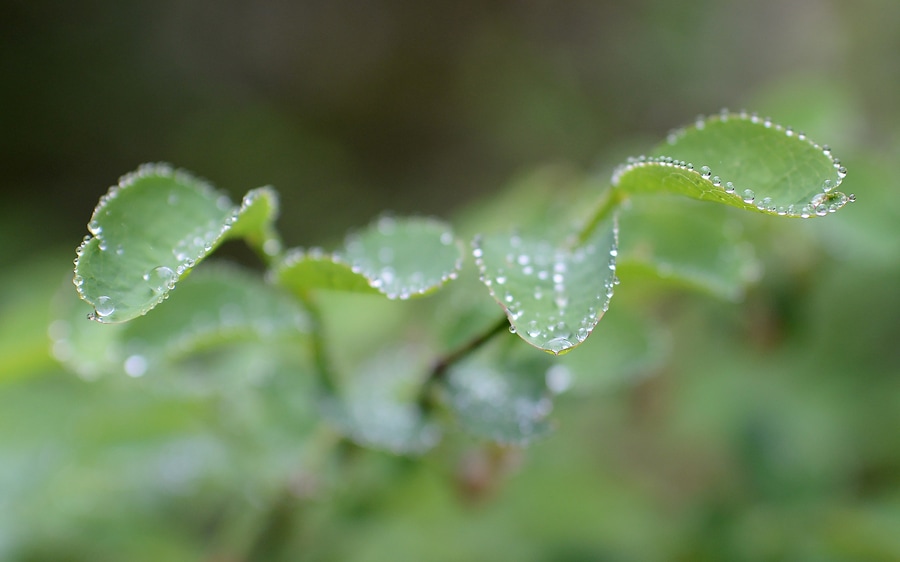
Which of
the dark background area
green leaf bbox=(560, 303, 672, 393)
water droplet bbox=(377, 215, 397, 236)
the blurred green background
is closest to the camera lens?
water droplet bbox=(377, 215, 397, 236)

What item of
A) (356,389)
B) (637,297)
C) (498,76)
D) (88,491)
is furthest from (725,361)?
(498,76)

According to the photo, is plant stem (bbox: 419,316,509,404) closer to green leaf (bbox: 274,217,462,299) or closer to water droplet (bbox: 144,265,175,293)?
green leaf (bbox: 274,217,462,299)

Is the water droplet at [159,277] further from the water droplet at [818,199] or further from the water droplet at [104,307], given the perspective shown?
the water droplet at [818,199]

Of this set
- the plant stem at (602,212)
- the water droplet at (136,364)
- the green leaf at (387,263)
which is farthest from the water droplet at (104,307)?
the plant stem at (602,212)

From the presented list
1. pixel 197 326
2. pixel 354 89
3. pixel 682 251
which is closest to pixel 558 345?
pixel 682 251

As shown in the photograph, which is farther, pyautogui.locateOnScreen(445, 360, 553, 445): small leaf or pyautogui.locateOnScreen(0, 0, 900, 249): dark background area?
pyautogui.locateOnScreen(0, 0, 900, 249): dark background area

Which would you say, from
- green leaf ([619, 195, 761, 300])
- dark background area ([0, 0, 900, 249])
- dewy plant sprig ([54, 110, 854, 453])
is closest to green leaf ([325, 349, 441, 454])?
dewy plant sprig ([54, 110, 854, 453])
